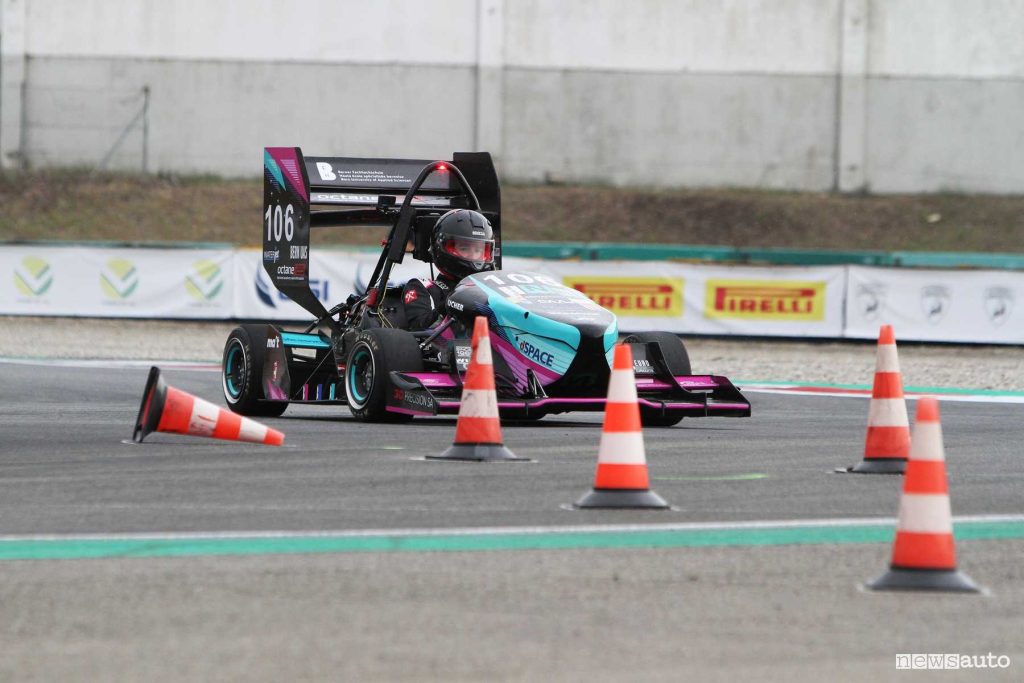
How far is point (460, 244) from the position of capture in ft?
42.0

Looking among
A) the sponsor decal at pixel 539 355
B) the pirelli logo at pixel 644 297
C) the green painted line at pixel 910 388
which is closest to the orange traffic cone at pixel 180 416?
the sponsor decal at pixel 539 355

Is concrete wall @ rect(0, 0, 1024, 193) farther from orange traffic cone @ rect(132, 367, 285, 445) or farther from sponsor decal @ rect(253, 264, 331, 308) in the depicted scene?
orange traffic cone @ rect(132, 367, 285, 445)

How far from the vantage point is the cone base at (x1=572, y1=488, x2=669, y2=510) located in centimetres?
755

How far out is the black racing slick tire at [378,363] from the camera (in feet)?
39.4

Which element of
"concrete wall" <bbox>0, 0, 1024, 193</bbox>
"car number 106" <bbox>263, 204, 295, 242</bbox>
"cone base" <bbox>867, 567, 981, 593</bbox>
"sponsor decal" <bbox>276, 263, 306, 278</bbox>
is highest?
"concrete wall" <bbox>0, 0, 1024, 193</bbox>

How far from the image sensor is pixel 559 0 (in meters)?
40.6

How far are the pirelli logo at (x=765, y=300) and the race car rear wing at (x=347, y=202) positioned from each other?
12.2 metres

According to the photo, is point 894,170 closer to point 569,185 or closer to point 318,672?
point 569,185

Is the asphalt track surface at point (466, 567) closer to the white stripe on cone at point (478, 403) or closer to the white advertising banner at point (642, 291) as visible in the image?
the white stripe on cone at point (478, 403)

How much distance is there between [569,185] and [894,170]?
8.04m

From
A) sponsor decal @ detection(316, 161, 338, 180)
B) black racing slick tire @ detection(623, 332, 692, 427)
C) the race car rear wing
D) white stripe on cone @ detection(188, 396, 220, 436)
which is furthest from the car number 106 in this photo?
white stripe on cone @ detection(188, 396, 220, 436)

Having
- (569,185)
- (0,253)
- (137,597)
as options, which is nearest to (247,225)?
(569,185)

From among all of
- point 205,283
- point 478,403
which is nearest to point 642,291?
point 205,283

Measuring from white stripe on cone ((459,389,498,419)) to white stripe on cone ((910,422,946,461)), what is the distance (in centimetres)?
359
